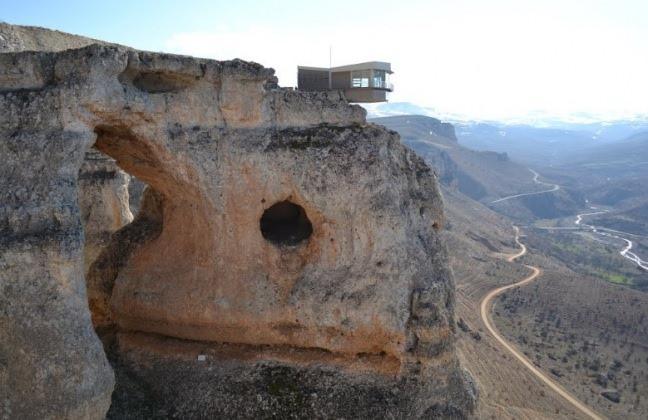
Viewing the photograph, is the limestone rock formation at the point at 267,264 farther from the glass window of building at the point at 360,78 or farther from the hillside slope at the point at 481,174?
the hillside slope at the point at 481,174

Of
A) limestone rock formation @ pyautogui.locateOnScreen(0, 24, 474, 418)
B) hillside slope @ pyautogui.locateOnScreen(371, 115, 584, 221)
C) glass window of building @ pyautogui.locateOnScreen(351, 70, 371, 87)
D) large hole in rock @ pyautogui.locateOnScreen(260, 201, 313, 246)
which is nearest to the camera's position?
limestone rock formation @ pyautogui.locateOnScreen(0, 24, 474, 418)

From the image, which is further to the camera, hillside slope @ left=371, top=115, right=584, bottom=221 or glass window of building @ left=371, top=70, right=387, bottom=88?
hillside slope @ left=371, top=115, right=584, bottom=221

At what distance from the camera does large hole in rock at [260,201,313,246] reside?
13.8 metres

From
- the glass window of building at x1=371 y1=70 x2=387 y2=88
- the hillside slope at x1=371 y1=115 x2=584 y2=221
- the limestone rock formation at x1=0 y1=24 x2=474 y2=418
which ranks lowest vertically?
the hillside slope at x1=371 y1=115 x2=584 y2=221

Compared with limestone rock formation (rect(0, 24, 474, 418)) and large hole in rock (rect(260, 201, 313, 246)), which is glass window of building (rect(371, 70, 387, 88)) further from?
limestone rock formation (rect(0, 24, 474, 418))

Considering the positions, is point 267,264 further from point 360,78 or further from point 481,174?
point 481,174

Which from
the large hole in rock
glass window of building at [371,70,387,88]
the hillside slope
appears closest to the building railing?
glass window of building at [371,70,387,88]

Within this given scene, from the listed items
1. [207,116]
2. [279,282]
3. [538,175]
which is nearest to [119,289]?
[279,282]

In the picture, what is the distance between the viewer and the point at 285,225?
14.8 metres

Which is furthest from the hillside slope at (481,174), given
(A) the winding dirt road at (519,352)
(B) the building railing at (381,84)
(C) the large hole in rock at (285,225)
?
(C) the large hole in rock at (285,225)

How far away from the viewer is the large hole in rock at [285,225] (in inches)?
543

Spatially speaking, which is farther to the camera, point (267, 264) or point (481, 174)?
point (481, 174)

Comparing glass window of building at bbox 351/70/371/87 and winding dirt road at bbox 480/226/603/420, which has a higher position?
glass window of building at bbox 351/70/371/87

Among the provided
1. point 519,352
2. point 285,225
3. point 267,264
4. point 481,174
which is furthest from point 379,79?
point 481,174
